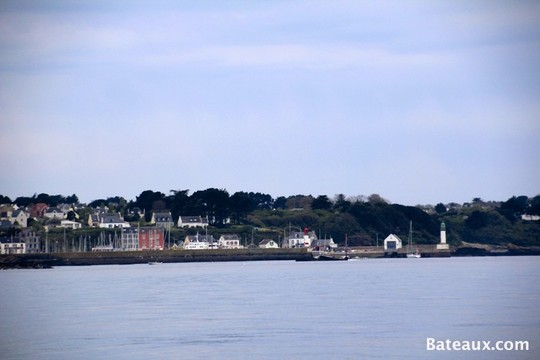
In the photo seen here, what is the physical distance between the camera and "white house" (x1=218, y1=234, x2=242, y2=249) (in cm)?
15750

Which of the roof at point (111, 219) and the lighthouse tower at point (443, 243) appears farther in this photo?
the lighthouse tower at point (443, 243)

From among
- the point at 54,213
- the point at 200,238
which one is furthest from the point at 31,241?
the point at 54,213

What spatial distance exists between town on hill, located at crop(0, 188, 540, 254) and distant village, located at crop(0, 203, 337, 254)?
0.14 metres

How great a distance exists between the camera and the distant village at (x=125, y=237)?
151375mm

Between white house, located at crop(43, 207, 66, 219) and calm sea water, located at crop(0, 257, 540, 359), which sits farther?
white house, located at crop(43, 207, 66, 219)

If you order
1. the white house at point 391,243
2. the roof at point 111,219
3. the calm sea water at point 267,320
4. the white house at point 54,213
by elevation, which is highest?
the white house at point 54,213

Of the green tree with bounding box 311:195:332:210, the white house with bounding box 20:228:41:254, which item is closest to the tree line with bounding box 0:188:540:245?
the green tree with bounding box 311:195:332:210

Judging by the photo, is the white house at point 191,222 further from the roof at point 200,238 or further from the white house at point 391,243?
the white house at point 391,243

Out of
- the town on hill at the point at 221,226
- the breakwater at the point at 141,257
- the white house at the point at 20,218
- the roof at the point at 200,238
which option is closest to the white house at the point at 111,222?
the town on hill at the point at 221,226

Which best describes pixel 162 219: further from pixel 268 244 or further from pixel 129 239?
pixel 268 244

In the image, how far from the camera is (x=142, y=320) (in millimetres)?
48719

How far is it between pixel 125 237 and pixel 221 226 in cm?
2039

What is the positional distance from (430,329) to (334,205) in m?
155

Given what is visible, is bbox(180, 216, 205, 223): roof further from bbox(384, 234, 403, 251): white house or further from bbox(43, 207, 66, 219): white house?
bbox(384, 234, 403, 251): white house
